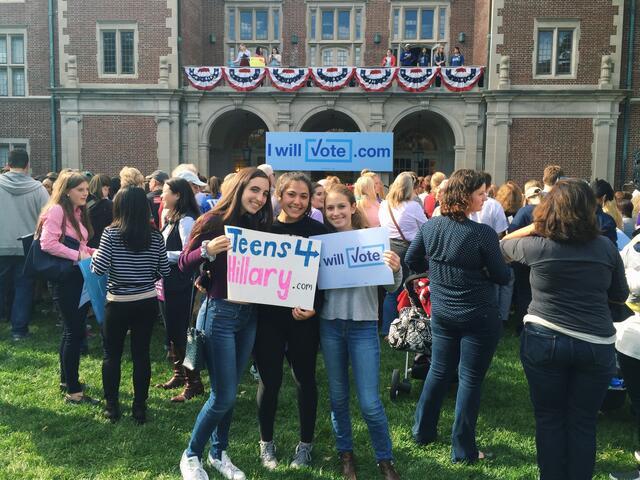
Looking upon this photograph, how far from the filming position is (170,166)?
20062 mm

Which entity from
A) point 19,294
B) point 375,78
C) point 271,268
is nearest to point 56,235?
point 19,294

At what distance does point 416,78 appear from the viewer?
18953mm

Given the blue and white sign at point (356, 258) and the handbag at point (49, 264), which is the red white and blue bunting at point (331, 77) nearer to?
the handbag at point (49, 264)

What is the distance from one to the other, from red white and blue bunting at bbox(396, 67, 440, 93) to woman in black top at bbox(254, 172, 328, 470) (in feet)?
53.6

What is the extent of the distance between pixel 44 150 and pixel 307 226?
2096 cm

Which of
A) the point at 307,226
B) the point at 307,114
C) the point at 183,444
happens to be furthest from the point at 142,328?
the point at 307,114

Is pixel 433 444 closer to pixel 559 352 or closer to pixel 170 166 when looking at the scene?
pixel 559 352

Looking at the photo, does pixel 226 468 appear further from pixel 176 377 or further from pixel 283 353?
pixel 176 377

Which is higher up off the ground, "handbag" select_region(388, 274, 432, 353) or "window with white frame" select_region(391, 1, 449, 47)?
"window with white frame" select_region(391, 1, 449, 47)

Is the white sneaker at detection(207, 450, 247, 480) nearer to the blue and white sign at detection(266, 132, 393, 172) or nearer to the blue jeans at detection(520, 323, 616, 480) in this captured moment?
the blue jeans at detection(520, 323, 616, 480)

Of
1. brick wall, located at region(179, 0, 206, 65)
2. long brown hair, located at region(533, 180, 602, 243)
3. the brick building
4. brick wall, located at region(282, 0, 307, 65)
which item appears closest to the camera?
long brown hair, located at region(533, 180, 602, 243)

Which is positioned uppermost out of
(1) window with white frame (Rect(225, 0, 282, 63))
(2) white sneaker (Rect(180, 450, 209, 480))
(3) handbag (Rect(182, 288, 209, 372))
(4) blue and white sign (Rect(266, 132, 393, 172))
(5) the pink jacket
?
(1) window with white frame (Rect(225, 0, 282, 63))

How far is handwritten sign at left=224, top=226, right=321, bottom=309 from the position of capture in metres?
3.50

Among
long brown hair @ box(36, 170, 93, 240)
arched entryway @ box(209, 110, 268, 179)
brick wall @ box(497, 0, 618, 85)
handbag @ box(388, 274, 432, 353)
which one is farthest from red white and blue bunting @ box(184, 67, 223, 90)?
handbag @ box(388, 274, 432, 353)
